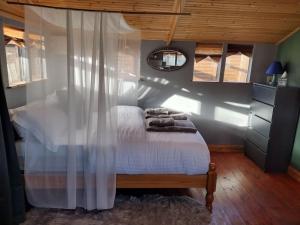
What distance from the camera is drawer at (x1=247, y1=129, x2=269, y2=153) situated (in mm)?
3375

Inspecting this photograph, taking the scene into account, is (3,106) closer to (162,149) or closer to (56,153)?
(56,153)

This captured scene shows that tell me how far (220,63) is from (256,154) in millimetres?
1679

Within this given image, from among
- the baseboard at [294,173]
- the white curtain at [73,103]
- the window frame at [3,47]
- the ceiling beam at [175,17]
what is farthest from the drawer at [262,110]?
the window frame at [3,47]

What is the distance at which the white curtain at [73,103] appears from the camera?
5.95ft

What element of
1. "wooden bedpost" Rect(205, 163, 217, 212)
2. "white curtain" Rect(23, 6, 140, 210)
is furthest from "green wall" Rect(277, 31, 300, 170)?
"white curtain" Rect(23, 6, 140, 210)

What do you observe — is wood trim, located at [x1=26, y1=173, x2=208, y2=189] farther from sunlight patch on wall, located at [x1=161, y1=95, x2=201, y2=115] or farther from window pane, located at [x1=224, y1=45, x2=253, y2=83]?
window pane, located at [x1=224, y1=45, x2=253, y2=83]

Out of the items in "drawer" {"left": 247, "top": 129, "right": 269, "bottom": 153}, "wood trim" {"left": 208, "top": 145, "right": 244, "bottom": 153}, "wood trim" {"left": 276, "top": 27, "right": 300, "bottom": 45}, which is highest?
"wood trim" {"left": 276, "top": 27, "right": 300, "bottom": 45}

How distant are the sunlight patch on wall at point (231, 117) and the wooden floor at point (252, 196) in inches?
34.9

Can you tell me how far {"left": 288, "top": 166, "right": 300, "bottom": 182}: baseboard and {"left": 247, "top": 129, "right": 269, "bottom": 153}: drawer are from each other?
0.45m

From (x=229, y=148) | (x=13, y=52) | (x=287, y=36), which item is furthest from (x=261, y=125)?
(x=13, y=52)

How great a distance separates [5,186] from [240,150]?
149 inches

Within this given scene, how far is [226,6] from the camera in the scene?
2834mm

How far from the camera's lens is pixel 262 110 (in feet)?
11.5

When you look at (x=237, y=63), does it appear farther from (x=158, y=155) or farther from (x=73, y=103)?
(x=73, y=103)
